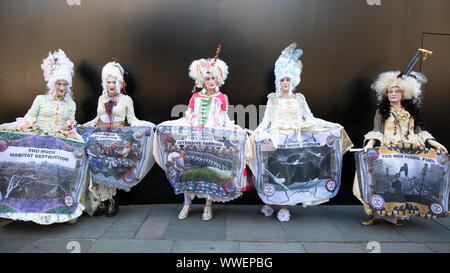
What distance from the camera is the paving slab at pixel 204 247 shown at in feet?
10.3

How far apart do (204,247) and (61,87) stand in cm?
268

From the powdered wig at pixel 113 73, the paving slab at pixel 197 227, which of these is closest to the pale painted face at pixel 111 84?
the powdered wig at pixel 113 73

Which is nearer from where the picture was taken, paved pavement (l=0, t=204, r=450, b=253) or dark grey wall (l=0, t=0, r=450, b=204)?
paved pavement (l=0, t=204, r=450, b=253)

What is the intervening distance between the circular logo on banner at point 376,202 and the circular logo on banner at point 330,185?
0.44m

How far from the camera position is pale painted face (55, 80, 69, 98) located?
13.0 feet

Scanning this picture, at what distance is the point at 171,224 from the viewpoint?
3.83 meters

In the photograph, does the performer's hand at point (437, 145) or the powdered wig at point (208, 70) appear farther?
the powdered wig at point (208, 70)

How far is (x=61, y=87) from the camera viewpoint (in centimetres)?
397

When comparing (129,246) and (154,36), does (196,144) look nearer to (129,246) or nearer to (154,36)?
(129,246)

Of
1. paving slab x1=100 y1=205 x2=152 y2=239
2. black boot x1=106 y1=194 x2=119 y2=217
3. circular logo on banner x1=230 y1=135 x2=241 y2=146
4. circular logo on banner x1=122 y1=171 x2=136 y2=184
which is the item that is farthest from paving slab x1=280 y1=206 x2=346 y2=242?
black boot x1=106 y1=194 x2=119 y2=217

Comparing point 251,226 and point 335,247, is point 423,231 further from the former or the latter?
point 251,226

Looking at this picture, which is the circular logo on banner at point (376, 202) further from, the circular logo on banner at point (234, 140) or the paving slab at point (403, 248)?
the circular logo on banner at point (234, 140)

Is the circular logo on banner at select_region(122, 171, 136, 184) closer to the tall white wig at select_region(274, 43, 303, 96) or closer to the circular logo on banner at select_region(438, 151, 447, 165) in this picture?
the tall white wig at select_region(274, 43, 303, 96)

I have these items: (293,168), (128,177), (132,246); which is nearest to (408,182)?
(293,168)
